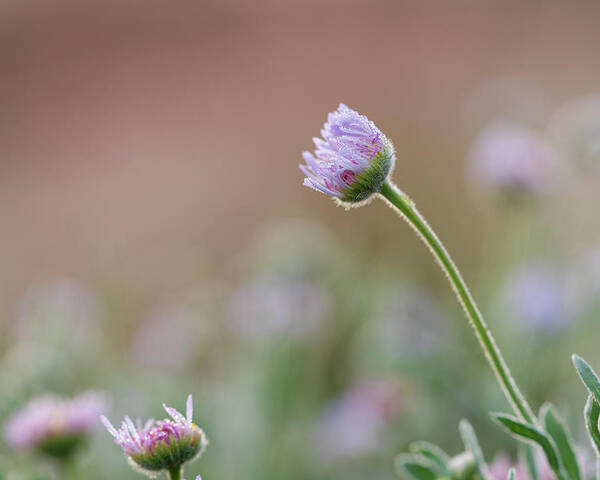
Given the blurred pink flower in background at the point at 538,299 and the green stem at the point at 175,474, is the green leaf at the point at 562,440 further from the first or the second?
the blurred pink flower in background at the point at 538,299

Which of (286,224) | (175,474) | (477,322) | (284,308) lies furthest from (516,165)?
(175,474)

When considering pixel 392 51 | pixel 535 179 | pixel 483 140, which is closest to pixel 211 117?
pixel 392 51

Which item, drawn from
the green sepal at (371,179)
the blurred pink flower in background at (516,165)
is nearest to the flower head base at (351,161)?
the green sepal at (371,179)

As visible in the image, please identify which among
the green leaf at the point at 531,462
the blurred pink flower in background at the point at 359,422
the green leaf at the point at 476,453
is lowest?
the green leaf at the point at 531,462

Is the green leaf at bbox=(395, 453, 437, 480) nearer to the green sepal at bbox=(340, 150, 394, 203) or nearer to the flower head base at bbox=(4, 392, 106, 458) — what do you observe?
the green sepal at bbox=(340, 150, 394, 203)

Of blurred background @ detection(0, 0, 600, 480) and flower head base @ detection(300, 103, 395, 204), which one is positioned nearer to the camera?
flower head base @ detection(300, 103, 395, 204)

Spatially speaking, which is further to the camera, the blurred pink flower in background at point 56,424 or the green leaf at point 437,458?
the blurred pink flower in background at point 56,424

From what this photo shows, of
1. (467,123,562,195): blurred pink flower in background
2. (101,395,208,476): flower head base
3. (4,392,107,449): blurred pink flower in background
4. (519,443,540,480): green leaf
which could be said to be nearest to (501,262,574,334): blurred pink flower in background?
(467,123,562,195): blurred pink flower in background

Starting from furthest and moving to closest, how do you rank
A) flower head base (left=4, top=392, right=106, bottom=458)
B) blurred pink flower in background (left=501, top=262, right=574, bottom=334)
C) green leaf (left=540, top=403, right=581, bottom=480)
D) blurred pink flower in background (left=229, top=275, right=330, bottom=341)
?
blurred pink flower in background (left=229, top=275, right=330, bottom=341) → blurred pink flower in background (left=501, top=262, right=574, bottom=334) → flower head base (left=4, top=392, right=106, bottom=458) → green leaf (left=540, top=403, right=581, bottom=480)

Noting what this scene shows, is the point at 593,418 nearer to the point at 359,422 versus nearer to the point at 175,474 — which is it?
the point at 175,474
